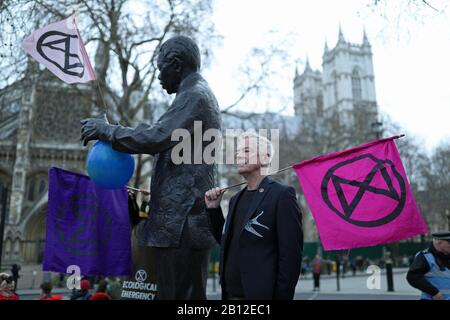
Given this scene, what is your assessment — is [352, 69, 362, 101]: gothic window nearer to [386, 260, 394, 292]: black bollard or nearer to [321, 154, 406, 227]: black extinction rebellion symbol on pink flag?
[386, 260, 394, 292]: black bollard

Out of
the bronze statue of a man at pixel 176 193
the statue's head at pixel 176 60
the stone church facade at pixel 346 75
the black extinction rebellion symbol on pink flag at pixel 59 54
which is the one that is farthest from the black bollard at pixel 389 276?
the stone church facade at pixel 346 75

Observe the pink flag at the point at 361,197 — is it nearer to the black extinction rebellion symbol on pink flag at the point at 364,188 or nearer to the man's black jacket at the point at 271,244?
the black extinction rebellion symbol on pink flag at the point at 364,188

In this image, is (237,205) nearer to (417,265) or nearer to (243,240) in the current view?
(243,240)

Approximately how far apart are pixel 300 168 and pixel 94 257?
84.3 inches

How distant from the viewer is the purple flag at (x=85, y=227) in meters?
3.75

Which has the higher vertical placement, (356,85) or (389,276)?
(356,85)

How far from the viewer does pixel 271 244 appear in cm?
239

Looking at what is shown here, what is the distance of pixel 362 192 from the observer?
3.32m

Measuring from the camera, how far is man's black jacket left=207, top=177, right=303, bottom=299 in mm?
2242

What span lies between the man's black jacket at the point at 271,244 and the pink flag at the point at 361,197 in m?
0.91

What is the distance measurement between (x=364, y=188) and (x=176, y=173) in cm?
159

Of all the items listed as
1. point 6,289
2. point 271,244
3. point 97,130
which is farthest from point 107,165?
point 6,289

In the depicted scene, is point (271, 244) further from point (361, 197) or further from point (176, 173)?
point (361, 197)

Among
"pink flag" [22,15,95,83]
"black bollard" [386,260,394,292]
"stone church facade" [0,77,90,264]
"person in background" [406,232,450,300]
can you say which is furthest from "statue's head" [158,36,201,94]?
"stone church facade" [0,77,90,264]
